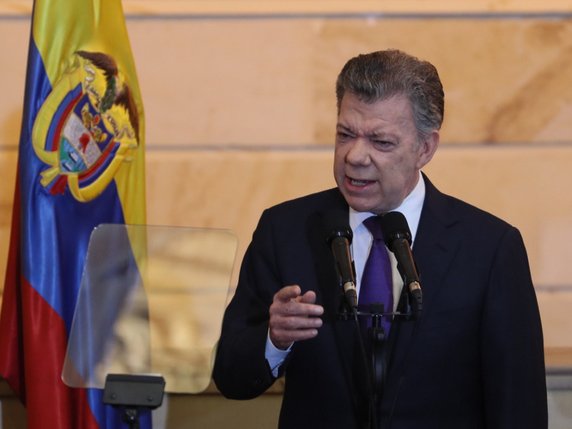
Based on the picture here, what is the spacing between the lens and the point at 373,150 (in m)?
2.57

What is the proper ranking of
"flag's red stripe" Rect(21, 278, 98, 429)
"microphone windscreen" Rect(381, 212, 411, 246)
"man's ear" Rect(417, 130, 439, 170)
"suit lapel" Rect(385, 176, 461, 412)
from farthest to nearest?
"flag's red stripe" Rect(21, 278, 98, 429), "man's ear" Rect(417, 130, 439, 170), "suit lapel" Rect(385, 176, 461, 412), "microphone windscreen" Rect(381, 212, 411, 246)

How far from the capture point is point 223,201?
434cm

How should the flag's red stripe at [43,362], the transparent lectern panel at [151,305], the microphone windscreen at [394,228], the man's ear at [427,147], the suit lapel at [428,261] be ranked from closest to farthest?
the transparent lectern panel at [151,305] < the microphone windscreen at [394,228] < the suit lapel at [428,261] < the man's ear at [427,147] < the flag's red stripe at [43,362]

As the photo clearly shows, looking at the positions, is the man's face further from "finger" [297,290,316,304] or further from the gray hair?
"finger" [297,290,316,304]

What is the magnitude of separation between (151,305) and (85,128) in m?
1.42

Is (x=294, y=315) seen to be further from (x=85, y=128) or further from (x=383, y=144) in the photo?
(x=85, y=128)

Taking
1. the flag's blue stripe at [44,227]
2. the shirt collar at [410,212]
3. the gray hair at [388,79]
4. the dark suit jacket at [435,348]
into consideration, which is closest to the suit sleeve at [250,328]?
the dark suit jacket at [435,348]

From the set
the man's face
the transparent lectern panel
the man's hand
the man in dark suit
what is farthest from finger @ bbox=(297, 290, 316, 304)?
the man's face

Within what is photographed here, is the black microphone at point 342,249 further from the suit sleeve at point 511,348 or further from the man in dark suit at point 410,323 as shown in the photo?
the suit sleeve at point 511,348

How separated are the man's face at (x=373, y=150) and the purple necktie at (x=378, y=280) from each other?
0.10 meters

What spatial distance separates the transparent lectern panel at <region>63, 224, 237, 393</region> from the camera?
2.17 metres

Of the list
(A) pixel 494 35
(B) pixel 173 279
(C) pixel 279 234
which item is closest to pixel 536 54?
(A) pixel 494 35

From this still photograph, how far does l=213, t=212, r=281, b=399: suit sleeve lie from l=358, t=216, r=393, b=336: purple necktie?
23 centimetres

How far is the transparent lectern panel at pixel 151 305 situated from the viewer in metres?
2.17
